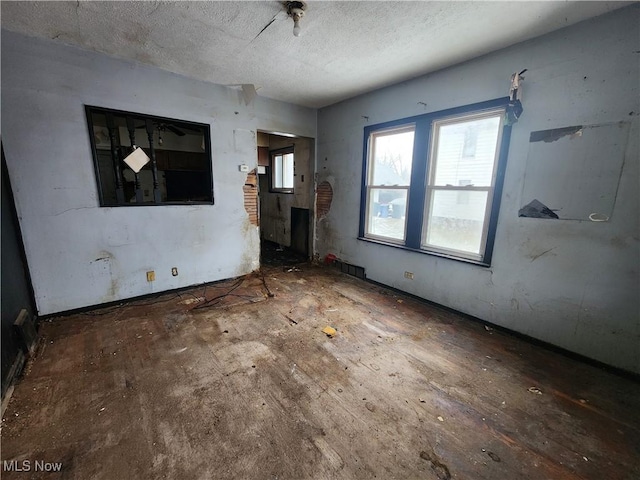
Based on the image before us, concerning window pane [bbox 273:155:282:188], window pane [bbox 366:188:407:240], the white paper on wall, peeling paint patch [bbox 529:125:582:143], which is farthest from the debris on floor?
window pane [bbox 273:155:282:188]

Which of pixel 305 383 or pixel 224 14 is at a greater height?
pixel 224 14

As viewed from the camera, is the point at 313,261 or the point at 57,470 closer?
the point at 57,470

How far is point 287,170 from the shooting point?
5465mm

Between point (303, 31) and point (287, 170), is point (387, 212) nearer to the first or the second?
point (303, 31)

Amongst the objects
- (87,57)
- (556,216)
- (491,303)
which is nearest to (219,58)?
(87,57)

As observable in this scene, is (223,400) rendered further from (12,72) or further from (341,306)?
(12,72)

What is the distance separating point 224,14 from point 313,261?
375cm

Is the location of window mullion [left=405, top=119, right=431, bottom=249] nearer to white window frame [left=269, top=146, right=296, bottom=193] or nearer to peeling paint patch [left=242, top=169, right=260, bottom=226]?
peeling paint patch [left=242, top=169, right=260, bottom=226]

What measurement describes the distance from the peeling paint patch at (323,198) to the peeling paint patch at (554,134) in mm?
2776

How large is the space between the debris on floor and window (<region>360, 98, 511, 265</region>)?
1544 millimetres

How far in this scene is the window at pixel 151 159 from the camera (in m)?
2.93

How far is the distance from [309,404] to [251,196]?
3043mm

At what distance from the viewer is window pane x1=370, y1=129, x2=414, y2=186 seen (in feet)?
11.1

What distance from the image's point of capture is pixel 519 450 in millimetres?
1458
